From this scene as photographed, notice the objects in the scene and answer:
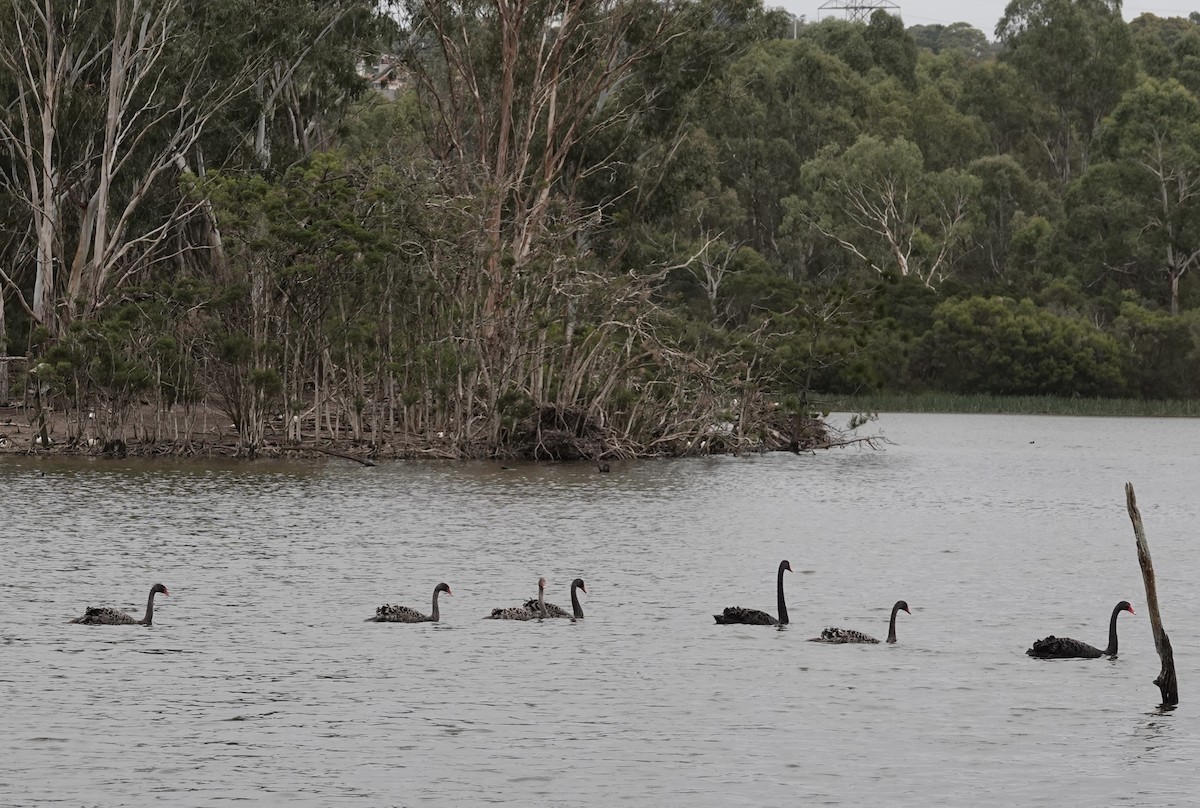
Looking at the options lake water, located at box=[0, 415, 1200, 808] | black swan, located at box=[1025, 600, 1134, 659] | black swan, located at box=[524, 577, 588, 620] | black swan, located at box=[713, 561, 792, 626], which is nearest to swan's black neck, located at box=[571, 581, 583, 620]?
black swan, located at box=[524, 577, 588, 620]

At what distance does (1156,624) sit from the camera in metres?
17.3

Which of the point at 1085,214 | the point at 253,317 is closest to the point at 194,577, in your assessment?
the point at 253,317

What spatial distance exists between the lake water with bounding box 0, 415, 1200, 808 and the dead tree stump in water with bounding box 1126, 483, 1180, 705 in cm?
34

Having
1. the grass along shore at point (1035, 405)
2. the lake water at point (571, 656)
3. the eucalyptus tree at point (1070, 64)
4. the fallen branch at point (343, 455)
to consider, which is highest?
the eucalyptus tree at point (1070, 64)

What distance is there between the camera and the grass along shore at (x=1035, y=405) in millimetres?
102500

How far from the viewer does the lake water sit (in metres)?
14.8

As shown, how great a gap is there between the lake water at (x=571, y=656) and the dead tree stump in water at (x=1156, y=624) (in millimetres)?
335

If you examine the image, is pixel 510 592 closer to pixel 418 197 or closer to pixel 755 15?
pixel 418 197

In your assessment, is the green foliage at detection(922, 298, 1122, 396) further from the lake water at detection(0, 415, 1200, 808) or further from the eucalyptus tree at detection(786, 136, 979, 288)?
the lake water at detection(0, 415, 1200, 808)

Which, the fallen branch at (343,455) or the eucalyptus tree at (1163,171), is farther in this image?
the eucalyptus tree at (1163,171)

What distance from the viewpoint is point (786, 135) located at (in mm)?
126000

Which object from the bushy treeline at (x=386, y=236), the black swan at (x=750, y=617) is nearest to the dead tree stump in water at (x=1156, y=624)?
the black swan at (x=750, y=617)

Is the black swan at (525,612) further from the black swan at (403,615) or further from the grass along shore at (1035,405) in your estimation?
the grass along shore at (1035,405)

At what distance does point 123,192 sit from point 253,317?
1427 centimetres
